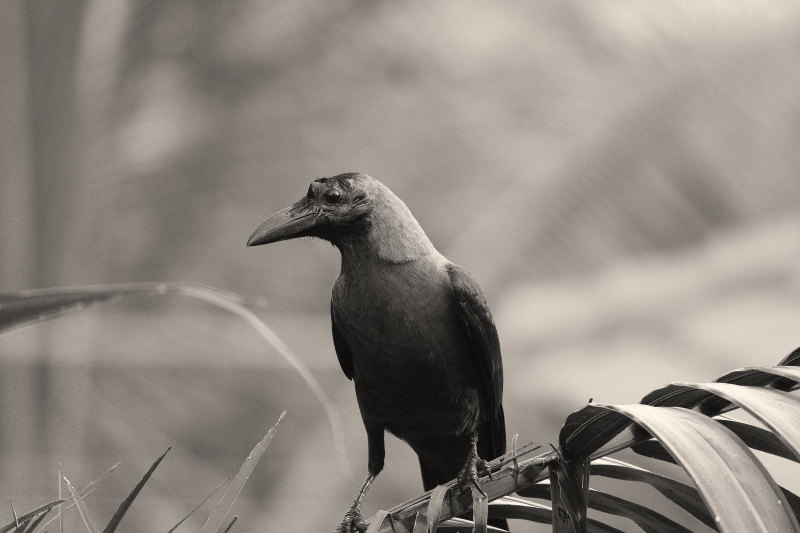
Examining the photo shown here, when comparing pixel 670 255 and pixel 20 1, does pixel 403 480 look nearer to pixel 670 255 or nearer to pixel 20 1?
pixel 670 255

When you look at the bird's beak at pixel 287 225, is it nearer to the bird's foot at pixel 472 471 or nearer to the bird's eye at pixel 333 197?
the bird's eye at pixel 333 197

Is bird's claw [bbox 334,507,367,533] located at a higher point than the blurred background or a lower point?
lower

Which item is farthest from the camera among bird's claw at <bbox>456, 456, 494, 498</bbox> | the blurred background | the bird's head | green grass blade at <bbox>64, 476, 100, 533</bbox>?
the blurred background

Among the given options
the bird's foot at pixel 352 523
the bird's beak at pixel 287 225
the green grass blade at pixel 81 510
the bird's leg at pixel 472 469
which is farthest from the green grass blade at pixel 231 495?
the bird's beak at pixel 287 225

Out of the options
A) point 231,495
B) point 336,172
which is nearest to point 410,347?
point 231,495

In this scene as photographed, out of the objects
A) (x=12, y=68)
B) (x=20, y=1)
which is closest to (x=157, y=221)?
(x=12, y=68)

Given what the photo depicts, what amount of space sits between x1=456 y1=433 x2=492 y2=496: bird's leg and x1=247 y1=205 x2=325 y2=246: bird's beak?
1.40 ft

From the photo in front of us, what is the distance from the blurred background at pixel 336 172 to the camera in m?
2.81

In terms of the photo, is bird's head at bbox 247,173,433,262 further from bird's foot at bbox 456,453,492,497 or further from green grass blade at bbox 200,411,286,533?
green grass blade at bbox 200,411,286,533

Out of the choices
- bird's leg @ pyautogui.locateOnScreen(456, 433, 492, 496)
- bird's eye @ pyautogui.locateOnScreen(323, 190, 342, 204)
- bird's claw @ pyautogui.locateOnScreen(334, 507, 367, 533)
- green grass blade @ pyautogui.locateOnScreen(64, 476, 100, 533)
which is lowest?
bird's claw @ pyautogui.locateOnScreen(334, 507, 367, 533)

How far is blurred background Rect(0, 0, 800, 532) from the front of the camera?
2812 millimetres

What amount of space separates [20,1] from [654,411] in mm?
2916

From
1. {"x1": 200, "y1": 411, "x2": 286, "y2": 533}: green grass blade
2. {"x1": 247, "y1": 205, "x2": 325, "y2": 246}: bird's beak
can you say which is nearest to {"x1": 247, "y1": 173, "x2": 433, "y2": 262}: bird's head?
{"x1": 247, "y1": 205, "x2": 325, "y2": 246}: bird's beak

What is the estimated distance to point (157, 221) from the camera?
298cm
